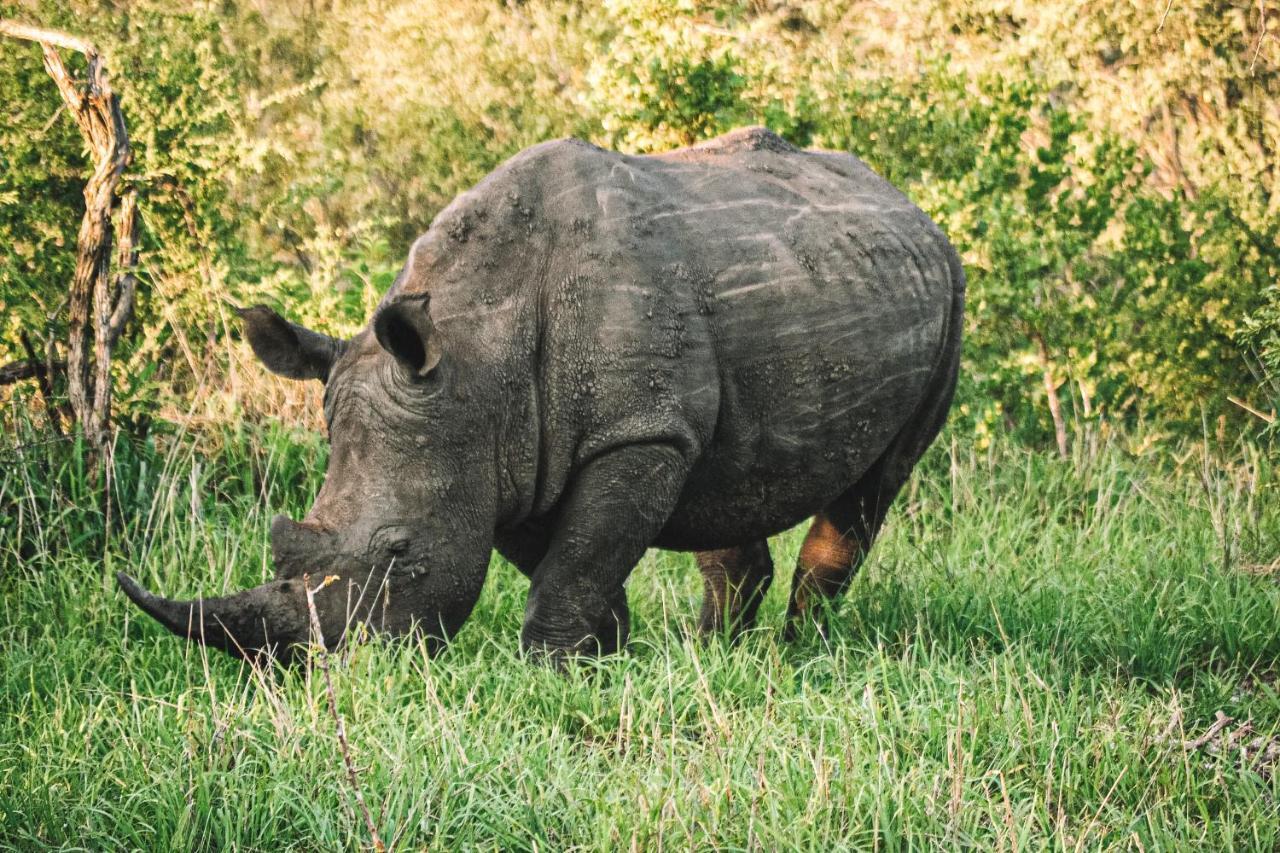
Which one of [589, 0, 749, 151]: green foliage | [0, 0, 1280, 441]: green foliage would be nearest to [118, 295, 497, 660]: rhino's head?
[0, 0, 1280, 441]: green foliage

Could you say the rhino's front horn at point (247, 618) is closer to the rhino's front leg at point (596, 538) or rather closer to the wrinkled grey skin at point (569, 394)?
the wrinkled grey skin at point (569, 394)

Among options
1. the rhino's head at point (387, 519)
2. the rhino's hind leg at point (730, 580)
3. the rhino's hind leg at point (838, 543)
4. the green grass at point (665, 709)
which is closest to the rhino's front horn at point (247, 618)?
the rhino's head at point (387, 519)

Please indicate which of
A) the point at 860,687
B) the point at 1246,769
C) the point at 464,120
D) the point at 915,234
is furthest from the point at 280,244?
the point at 1246,769

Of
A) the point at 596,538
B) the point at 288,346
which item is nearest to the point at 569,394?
the point at 596,538

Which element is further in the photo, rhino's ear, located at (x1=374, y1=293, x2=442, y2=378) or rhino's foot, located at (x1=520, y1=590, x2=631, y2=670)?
rhino's foot, located at (x1=520, y1=590, x2=631, y2=670)

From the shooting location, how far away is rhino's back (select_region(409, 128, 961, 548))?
15.2 feet

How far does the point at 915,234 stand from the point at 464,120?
10008 millimetres

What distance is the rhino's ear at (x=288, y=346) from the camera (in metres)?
4.70

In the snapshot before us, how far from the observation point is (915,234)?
5.69 meters

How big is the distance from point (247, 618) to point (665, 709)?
122cm

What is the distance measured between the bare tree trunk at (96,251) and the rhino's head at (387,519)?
2.37m

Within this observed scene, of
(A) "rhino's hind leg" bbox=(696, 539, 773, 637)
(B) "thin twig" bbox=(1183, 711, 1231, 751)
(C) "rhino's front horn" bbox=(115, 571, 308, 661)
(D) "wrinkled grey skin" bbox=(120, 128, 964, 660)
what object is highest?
(D) "wrinkled grey skin" bbox=(120, 128, 964, 660)

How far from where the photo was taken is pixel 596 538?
4.68 metres

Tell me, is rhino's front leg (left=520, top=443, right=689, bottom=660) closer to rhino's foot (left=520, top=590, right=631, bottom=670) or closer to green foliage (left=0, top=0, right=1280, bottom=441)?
rhino's foot (left=520, top=590, right=631, bottom=670)
